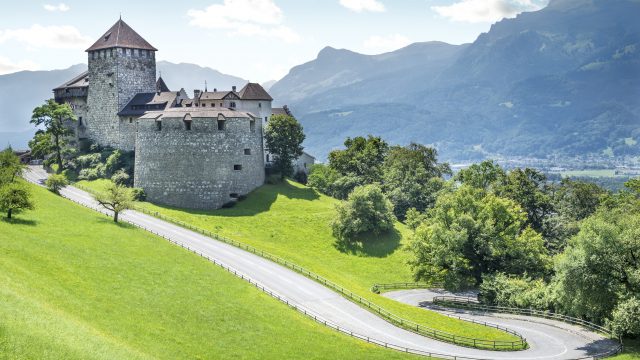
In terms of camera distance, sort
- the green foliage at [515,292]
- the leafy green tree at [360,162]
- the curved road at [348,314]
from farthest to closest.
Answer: the leafy green tree at [360,162], the green foliage at [515,292], the curved road at [348,314]

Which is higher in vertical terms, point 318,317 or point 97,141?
point 97,141

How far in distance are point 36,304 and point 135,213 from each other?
52.3 meters

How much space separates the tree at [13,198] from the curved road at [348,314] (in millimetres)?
18753

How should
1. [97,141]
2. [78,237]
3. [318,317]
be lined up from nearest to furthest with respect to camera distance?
[318,317]
[78,237]
[97,141]

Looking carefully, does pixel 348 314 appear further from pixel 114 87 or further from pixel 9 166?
pixel 114 87

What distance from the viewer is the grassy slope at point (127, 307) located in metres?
39.0

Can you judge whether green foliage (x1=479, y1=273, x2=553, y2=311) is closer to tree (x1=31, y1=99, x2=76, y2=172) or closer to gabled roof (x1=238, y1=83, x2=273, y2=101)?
gabled roof (x1=238, y1=83, x2=273, y2=101)

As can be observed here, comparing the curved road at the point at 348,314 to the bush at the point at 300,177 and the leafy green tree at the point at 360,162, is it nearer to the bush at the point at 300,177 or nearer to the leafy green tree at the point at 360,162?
the bush at the point at 300,177

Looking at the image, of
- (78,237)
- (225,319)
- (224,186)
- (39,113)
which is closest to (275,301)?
(225,319)

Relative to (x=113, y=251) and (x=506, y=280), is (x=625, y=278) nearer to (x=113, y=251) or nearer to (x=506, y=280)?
(x=506, y=280)

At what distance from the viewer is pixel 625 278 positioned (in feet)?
178

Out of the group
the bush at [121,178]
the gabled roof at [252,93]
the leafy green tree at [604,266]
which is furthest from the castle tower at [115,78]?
the leafy green tree at [604,266]

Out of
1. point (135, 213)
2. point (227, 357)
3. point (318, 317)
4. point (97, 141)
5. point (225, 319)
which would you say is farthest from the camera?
point (97, 141)

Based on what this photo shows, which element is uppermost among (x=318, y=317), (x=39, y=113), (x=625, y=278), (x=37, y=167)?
(x=39, y=113)
